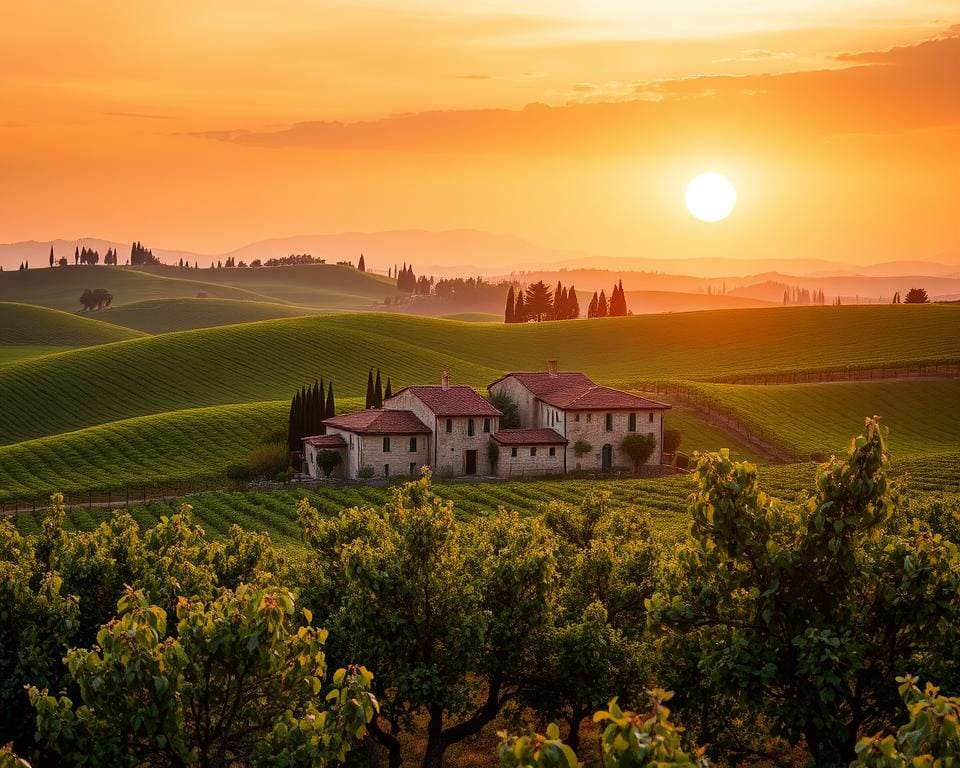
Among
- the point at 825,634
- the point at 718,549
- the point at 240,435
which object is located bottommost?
the point at 240,435

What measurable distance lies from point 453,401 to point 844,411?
1690 inches

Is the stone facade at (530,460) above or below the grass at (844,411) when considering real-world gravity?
below

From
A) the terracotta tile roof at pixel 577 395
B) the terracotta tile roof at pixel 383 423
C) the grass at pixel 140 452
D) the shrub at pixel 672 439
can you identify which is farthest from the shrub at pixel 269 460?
the shrub at pixel 672 439

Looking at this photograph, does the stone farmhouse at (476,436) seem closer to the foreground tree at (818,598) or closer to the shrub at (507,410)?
the shrub at (507,410)

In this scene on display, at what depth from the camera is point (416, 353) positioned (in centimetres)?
14862

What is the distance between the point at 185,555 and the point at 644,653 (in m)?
12.9

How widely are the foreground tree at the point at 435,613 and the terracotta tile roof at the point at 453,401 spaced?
2116 inches

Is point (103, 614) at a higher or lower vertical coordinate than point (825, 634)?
lower

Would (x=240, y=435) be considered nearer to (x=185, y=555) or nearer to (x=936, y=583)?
(x=185, y=555)

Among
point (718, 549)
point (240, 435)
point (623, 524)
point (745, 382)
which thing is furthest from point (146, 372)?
point (718, 549)

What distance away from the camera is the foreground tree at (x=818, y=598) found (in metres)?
18.7

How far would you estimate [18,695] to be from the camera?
2536 centimetres

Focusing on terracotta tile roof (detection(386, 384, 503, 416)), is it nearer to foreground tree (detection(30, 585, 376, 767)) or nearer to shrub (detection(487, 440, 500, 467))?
shrub (detection(487, 440, 500, 467))

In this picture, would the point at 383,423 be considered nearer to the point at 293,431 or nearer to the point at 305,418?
the point at 305,418
